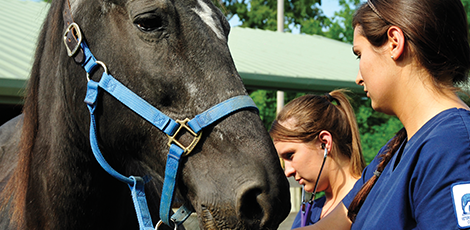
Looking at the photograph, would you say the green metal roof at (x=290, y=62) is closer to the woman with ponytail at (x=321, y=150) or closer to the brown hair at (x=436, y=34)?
the woman with ponytail at (x=321, y=150)

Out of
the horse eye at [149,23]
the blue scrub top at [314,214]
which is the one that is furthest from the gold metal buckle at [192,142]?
the blue scrub top at [314,214]

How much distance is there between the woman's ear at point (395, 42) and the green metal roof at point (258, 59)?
10.2 feet

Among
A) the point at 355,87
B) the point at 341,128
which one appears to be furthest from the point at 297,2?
the point at 341,128

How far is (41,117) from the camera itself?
1.84 m

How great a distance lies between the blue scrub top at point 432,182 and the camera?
3.58 ft

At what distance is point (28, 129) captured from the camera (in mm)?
1854

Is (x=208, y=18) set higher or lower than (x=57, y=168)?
higher

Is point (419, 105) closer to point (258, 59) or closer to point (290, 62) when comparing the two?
point (258, 59)

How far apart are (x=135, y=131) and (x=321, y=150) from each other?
4.34 feet

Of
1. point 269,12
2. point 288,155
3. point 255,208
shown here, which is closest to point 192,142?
point 255,208

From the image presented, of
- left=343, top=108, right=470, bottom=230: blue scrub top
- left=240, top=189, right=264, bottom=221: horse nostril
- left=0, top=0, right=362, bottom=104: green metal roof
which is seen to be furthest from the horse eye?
left=0, top=0, right=362, bottom=104: green metal roof

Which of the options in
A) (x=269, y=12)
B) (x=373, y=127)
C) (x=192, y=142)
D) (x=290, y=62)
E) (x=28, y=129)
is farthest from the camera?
(x=269, y=12)

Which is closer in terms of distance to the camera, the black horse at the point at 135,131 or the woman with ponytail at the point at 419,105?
the woman with ponytail at the point at 419,105

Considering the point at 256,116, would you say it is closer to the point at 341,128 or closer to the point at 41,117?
the point at 41,117
